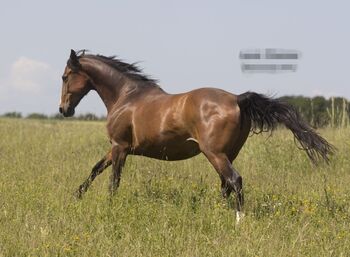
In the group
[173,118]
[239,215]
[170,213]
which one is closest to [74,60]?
[173,118]

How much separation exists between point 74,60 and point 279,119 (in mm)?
3220

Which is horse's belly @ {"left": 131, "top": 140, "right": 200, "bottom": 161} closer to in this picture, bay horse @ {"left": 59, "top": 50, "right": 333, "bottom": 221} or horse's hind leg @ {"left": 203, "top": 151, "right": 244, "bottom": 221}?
bay horse @ {"left": 59, "top": 50, "right": 333, "bottom": 221}

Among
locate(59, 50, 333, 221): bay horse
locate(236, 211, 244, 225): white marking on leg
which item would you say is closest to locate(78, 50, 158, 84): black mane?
locate(59, 50, 333, 221): bay horse

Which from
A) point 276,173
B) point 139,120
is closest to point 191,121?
point 139,120

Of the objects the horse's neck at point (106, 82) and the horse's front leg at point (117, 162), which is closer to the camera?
the horse's front leg at point (117, 162)

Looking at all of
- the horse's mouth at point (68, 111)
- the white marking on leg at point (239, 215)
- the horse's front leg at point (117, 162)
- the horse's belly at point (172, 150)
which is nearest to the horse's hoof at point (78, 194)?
the horse's front leg at point (117, 162)

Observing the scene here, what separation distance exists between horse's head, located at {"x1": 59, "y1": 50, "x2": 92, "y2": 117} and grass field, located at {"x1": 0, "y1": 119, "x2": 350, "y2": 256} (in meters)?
1.05

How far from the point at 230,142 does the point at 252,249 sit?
204 cm

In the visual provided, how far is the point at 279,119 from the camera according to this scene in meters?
6.39

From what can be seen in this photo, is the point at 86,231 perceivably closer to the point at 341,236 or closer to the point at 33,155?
the point at 341,236

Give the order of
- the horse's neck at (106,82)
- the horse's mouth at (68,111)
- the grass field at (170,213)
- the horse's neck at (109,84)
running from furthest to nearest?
the horse's mouth at (68,111), the horse's neck at (106,82), the horse's neck at (109,84), the grass field at (170,213)

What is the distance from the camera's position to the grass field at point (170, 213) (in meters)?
4.34

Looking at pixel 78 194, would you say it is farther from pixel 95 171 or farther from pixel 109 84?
pixel 109 84

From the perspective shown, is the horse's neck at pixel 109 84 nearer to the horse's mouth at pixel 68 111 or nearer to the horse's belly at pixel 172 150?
the horse's mouth at pixel 68 111
